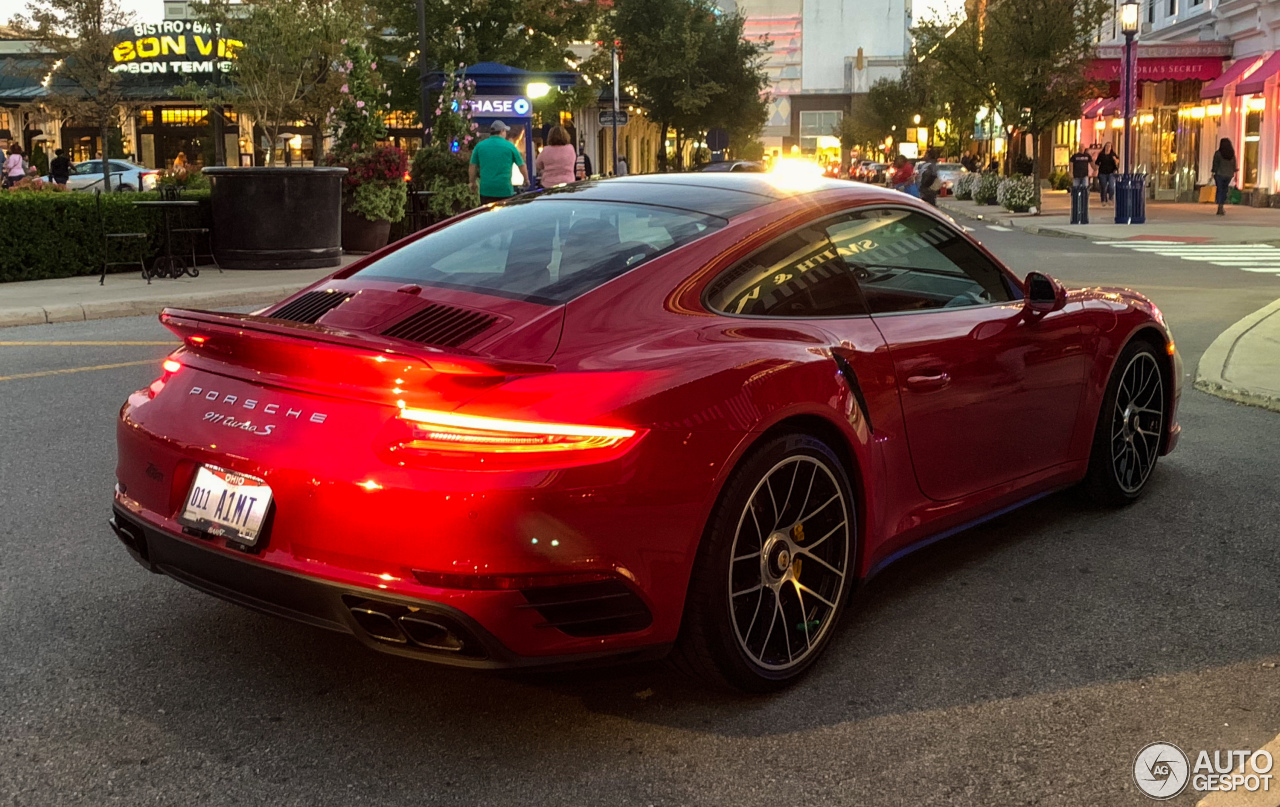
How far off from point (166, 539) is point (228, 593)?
267 mm

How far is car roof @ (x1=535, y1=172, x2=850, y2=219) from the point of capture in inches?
169

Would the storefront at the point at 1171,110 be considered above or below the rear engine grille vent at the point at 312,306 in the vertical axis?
above

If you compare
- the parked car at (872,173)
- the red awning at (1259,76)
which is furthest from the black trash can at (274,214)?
the parked car at (872,173)

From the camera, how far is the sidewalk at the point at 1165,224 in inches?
986

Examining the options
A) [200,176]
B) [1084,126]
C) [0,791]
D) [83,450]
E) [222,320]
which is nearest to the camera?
[0,791]

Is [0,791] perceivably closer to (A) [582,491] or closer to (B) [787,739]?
(A) [582,491]

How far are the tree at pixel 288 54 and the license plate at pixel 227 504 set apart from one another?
24997mm

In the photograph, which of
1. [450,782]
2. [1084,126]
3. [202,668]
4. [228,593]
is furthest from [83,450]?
[1084,126]

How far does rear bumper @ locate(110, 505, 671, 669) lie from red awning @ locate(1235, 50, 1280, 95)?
35.4 metres

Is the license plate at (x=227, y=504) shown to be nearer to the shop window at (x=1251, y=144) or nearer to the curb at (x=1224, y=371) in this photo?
the curb at (x=1224, y=371)

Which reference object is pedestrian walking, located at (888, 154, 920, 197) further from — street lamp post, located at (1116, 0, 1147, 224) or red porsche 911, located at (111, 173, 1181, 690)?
red porsche 911, located at (111, 173, 1181, 690)

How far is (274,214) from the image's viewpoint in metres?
16.9

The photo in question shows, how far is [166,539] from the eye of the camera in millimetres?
3604

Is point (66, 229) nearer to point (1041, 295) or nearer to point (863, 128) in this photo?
point (1041, 295)
